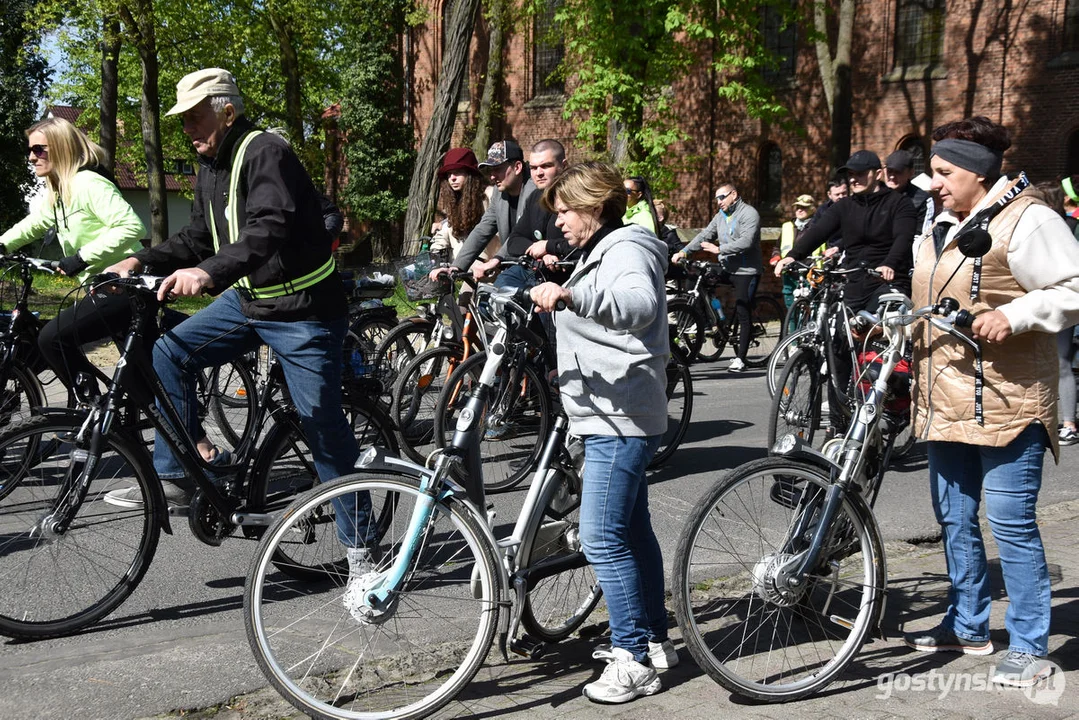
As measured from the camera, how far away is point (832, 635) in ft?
13.3

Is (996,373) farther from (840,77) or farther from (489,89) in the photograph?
(489,89)

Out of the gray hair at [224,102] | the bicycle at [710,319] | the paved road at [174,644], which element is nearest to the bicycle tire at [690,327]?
the bicycle at [710,319]

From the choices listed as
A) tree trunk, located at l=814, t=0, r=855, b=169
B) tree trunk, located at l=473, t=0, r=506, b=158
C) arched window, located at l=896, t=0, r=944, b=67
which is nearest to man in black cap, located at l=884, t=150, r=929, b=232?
tree trunk, located at l=814, t=0, r=855, b=169

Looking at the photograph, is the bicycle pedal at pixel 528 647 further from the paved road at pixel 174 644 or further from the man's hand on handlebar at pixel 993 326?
the man's hand on handlebar at pixel 993 326

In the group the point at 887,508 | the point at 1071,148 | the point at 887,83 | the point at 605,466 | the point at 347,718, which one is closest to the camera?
the point at 347,718

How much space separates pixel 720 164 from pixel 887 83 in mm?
5045

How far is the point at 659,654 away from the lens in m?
3.91

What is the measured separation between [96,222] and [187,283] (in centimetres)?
214

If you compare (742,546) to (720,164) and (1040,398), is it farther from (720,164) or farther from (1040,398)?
(720,164)

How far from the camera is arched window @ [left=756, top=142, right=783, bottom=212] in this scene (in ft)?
102

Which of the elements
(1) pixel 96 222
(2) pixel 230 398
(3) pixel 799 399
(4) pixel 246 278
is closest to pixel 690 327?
(3) pixel 799 399

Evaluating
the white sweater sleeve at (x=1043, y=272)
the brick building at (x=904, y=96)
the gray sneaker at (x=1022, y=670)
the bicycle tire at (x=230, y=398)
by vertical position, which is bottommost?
the gray sneaker at (x=1022, y=670)

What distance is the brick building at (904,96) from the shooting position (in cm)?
2586

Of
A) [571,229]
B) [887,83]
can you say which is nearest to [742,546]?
Result: [571,229]
